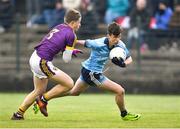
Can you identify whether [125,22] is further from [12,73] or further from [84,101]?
[84,101]

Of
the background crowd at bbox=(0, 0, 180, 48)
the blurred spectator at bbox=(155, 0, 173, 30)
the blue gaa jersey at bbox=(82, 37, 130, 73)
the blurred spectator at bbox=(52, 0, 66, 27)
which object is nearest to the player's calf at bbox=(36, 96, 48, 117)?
the blue gaa jersey at bbox=(82, 37, 130, 73)

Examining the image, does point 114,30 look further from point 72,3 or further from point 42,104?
point 72,3

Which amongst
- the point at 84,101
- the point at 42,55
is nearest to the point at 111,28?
the point at 42,55

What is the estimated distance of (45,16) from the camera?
2469 centimetres

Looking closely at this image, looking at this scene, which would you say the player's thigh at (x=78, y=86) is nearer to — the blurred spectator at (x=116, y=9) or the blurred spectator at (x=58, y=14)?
the blurred spectator at (x=58, y=14)

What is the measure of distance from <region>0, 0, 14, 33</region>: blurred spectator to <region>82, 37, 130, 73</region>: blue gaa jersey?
10450 millimetres

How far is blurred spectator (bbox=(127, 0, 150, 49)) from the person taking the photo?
23.2 metres

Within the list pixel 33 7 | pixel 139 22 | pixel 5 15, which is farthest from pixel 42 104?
pixel 33 7

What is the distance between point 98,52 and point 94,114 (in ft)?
5.13

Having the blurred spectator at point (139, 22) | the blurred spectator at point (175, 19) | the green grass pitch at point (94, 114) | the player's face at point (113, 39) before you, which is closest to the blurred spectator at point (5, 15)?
the blurred spectator at point (139, 22)

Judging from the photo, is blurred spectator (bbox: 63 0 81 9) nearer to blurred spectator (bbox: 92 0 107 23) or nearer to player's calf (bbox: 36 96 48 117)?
blurred spectator (bbox: 92 0 107 23)

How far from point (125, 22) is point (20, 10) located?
12.8 ft

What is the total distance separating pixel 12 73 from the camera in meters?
23.3

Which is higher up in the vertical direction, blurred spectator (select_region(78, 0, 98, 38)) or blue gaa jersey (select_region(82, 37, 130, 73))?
blue gaa jersey (select_region(82, 37, 130, 73))
